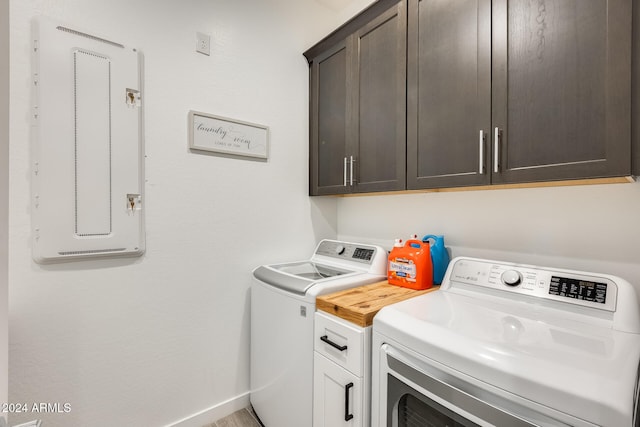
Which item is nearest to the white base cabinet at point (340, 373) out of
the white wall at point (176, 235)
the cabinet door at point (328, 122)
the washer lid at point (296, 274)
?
the washer lid at point (296, 274)

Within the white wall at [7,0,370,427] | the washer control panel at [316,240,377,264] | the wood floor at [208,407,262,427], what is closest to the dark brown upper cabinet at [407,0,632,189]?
the washer control panel at [316,240,377,264]

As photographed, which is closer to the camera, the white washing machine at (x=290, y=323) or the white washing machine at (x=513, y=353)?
the white washing machine at (x=513, y=353)

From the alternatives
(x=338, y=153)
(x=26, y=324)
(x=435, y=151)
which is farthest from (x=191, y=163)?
(x=435, y=151)

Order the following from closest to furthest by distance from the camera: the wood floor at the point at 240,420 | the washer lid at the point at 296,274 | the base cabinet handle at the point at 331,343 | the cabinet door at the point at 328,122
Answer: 1. the base cabinet handle at the point at 331,343
2. the washer lid at the point at 296,274
3. the wood floor at the point at 240,420
4. the cabinet door at the point at 328,122

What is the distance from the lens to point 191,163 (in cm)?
161

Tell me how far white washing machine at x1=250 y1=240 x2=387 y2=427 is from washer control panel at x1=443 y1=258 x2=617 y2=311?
1.56 feet

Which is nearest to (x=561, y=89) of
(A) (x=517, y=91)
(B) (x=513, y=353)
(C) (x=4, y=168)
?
(A) (x=517, y=91)

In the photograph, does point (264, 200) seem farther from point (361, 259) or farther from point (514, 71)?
point (514, 71)

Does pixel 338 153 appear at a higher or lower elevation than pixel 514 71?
lower

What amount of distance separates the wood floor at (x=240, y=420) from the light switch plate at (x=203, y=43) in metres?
2.14

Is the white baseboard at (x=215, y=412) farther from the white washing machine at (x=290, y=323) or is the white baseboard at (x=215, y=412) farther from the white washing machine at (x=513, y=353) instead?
the white washing machine at (x=513, y=353)

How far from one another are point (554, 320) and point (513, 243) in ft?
1.43

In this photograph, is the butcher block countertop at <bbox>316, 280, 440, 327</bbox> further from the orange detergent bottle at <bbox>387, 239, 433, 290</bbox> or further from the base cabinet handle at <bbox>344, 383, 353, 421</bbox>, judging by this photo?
the base cabinet handle at <bbox>344, 383, 353, 421</bbox>

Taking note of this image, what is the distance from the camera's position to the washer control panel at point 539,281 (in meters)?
0.99
